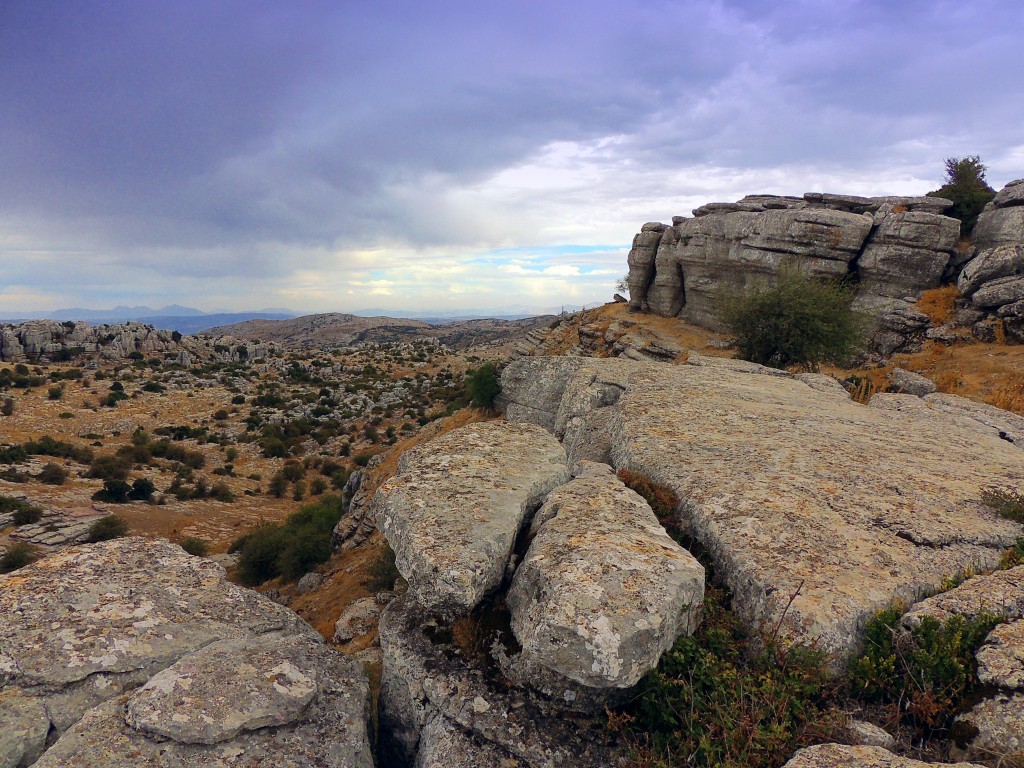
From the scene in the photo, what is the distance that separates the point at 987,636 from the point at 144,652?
7.31 m

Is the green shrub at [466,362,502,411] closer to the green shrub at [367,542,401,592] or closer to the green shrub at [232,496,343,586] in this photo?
the green shrub at [232,496,343,586]

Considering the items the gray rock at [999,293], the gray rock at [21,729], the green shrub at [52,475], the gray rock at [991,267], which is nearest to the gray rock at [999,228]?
the gray rock at [991,267]

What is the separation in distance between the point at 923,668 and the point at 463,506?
4262 mm

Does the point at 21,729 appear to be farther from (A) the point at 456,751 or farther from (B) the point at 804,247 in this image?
(B) the point at 804,247

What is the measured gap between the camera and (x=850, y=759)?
3.08 metres

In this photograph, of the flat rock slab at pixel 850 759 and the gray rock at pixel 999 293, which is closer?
the flat rock slab at pixel 850 759

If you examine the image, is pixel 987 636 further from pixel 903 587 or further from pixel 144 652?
pixel 144 652

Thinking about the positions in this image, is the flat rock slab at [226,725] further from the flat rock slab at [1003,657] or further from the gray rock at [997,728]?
the flat rock slab at [1003,657]

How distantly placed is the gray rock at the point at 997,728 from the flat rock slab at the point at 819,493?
0.83 m

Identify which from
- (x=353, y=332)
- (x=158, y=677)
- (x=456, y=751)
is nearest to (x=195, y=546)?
(x=158, y=677)

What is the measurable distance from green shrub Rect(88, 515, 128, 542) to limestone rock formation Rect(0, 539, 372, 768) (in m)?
13.1

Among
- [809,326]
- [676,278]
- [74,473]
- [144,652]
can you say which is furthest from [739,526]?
[676,278]

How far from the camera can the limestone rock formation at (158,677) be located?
365cm

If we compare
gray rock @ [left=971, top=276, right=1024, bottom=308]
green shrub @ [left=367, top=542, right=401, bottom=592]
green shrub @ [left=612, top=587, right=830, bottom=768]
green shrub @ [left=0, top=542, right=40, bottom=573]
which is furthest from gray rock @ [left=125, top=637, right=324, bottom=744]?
gray rock @ [left=971, top=276, right=1024, bottom=308]
